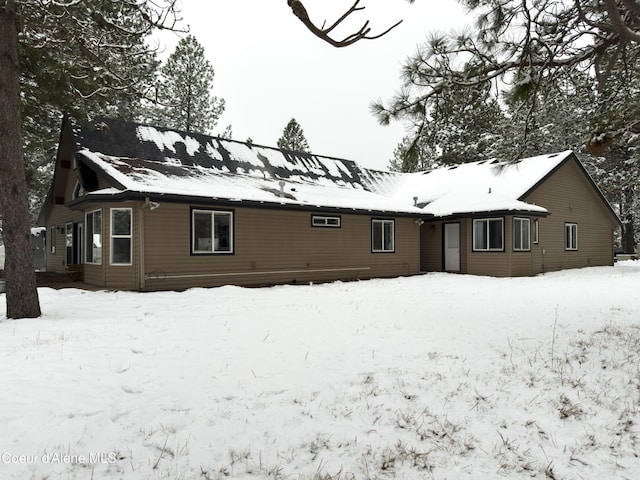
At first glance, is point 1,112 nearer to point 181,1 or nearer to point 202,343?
point 181,1

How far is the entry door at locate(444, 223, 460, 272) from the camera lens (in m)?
18.3

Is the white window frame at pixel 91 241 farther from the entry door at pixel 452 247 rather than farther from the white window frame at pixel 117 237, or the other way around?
the entry door at pixel 452 247

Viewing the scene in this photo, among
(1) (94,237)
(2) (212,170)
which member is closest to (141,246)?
(1) (94,237)

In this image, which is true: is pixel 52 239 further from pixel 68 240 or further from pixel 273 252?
pixel 273 252

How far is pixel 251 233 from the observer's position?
13.2 metres

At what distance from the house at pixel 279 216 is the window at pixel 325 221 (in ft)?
0.19

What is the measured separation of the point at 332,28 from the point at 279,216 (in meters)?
11.3

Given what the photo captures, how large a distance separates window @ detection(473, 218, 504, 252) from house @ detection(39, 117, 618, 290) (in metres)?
0.04

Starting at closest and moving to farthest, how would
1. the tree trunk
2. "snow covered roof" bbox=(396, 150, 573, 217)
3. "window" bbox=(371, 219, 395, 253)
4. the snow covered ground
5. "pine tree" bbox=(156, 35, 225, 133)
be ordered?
the snow covered ground
the tree trunk
"window" bbox=(371, 219, 395, 253)
"snow covered roof" bbox=(396, 150, 573, 217)
"pine tree" bbox=(156, 35, 225, 133)

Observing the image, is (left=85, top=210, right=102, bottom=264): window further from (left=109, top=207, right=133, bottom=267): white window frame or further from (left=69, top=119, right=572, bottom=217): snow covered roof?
(left=69, top=119, right=572, bottom=217): snow covered roof

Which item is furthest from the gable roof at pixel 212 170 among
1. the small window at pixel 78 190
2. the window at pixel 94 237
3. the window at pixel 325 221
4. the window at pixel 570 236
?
the window at pixel 570 236

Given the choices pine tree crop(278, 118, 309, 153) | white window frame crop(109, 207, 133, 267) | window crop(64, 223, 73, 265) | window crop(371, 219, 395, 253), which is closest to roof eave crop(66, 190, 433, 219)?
white window frame crop(109, 207, 133, 267)

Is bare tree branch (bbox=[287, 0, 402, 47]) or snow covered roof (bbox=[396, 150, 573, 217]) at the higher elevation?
snow covered roof (bbox=[396, 150, 573, 217])

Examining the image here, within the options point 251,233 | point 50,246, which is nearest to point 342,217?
point 251,233
